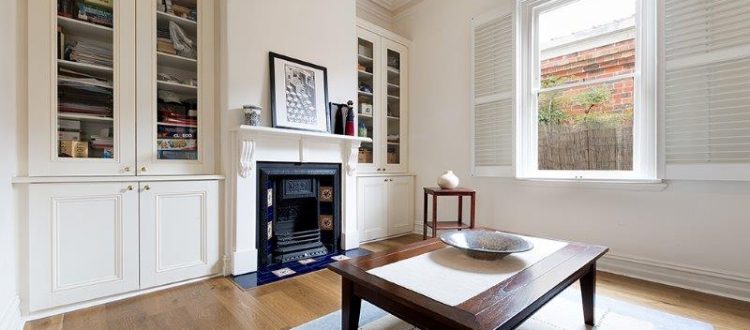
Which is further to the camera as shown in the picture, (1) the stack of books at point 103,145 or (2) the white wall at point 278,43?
(2) the white wall at point 278,43

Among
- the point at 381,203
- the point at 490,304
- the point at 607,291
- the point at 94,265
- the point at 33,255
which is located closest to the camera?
the point at 490,304

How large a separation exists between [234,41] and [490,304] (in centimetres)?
251

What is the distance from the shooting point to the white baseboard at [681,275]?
203 cm

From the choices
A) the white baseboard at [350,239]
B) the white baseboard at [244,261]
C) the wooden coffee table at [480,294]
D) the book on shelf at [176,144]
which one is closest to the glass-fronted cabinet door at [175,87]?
the book on shelf at [176,144]

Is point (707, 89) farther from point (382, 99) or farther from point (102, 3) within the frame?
point (102, 3)

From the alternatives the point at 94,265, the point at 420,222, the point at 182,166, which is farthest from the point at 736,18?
the point at 94,265

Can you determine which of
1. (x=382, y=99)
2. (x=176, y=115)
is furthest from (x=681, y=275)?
(x=176, y=115)

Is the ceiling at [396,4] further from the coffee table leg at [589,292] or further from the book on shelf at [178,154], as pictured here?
the coffee table leg at [589,292]

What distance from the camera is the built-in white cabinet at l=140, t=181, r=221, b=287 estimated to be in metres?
2.12

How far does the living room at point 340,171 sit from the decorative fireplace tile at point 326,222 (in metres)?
0.01

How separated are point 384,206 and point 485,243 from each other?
2.13m

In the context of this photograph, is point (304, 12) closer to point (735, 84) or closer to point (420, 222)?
point (420, 222)

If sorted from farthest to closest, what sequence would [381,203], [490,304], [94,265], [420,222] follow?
[420,222] < [381,203] < [94,265] < [490,304]

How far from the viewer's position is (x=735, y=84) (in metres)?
2.02
